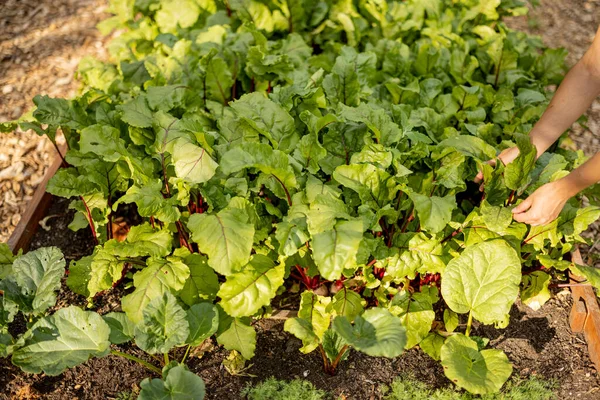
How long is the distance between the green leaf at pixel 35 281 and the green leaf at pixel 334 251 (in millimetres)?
1079

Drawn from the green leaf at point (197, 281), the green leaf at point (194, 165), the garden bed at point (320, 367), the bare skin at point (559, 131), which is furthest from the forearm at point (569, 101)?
the green leaf at point (197, 281)

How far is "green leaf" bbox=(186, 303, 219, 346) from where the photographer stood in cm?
229

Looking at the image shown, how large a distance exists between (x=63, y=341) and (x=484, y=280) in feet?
5.65

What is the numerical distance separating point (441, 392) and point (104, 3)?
13.4 feet

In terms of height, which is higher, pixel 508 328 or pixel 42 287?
pixel 42 287

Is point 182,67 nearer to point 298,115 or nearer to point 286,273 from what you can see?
point 298,115

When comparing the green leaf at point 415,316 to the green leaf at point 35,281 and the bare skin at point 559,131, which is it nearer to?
the bare skin at point 559,131

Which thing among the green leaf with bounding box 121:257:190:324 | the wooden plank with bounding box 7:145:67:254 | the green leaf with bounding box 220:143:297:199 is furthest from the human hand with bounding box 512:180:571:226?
the wooden plank with bounding box 7:145:67:254

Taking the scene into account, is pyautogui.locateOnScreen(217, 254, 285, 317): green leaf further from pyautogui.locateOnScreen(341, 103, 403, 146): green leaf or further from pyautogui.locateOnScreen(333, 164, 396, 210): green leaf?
pyautogui.locateOnScreen(341, 103, 403, 146): green leaf

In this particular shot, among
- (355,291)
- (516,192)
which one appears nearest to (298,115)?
(355,291)

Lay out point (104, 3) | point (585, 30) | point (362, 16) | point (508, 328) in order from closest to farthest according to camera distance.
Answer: point (508, 328)
point (362, 16)
point (104, 3)
point (585, 30)

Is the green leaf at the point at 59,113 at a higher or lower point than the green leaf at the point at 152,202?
higher

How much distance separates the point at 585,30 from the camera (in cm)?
516

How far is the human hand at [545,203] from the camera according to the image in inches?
84.4
